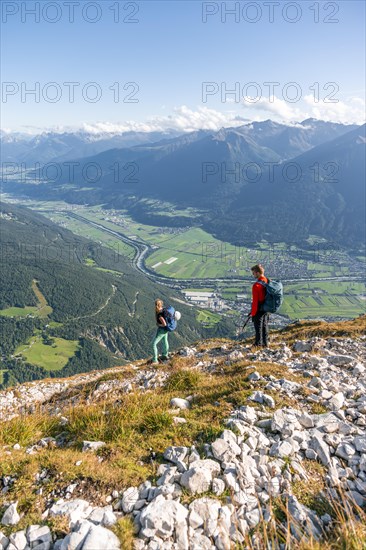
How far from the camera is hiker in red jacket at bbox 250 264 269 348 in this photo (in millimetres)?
13719

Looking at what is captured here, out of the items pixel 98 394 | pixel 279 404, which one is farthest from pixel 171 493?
pixel 98 394

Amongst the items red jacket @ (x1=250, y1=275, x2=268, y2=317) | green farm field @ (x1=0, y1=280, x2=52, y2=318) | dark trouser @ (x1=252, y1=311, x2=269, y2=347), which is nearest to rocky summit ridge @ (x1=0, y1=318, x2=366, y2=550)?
red jacket @ (x1=250, y1=275, x2=268, y2=317)

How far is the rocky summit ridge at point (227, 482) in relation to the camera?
14.0 ft

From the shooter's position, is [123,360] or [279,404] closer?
[279,404]

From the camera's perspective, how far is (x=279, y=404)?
788 cm

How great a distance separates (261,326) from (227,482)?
33.6 feet

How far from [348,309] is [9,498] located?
161939mm

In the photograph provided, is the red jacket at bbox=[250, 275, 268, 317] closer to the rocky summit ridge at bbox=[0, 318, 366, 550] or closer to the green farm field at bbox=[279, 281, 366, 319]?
the rocky summit ridge at bbox=[0, 318, 366, 550]

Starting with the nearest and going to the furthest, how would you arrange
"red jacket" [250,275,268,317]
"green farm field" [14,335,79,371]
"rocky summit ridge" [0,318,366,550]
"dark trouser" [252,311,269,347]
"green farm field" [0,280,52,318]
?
"rocky summit ridge" [0,318,366,550] → "red jacket" [250,275,268,317] → "dark trouser" [252,311,269,347] → "green farm field" [14,335,79,371] → "green farm field" [0,280,52,318]

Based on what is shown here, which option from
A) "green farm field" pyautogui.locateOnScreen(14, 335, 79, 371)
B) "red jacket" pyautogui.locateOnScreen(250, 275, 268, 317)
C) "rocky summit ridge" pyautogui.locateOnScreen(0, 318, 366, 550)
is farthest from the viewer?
"green farm field" pyautogui.locateOnScreen(14, 335, 79, 371)

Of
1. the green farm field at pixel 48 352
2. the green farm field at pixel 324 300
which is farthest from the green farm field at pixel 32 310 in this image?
the green farm field at pixel 324 300

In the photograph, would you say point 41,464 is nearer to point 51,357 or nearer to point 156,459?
point 156,459

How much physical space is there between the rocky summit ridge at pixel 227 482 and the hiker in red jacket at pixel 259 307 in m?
4.69

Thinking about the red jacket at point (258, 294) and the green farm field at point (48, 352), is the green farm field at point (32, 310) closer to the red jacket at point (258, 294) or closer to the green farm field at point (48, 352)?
the green farm field at point (48, 352)
